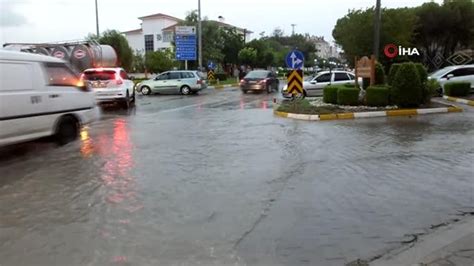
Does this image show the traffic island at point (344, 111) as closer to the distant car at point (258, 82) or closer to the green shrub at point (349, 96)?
the green shrub at point (349, 96)

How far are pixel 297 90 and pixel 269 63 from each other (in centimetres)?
6135

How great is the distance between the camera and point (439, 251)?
487 centimetres

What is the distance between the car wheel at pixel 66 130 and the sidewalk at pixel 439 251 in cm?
763

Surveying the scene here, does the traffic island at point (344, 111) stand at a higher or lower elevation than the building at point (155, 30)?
lower

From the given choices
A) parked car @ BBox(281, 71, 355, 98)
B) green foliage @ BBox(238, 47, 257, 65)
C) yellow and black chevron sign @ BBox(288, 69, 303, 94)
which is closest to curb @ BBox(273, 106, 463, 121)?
yellow and black chevron sign @ BBox(288, 69, 303, 94)

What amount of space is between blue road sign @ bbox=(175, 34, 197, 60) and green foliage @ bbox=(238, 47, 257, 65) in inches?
915

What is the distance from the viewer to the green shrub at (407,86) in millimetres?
17500

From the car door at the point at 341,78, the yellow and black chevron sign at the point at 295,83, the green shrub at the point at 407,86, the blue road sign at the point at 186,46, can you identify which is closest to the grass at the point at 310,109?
the yellow and black chevron sign at the point at 295,83

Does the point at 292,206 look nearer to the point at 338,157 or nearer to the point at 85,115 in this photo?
the point at 338,157

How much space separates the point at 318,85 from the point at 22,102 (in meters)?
18.1

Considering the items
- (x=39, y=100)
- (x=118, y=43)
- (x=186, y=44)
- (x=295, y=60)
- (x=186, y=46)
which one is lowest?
(x=39, y=100)

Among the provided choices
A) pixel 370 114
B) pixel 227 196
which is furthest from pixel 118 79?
pixel 227 196

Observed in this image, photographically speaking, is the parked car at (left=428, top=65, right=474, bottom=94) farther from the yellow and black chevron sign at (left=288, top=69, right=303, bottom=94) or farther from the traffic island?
the yellow and black chevron sign at (left=288, top=69, right=303, bottom=94)

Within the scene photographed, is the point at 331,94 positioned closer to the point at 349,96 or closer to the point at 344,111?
the point at 349,96
